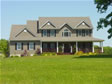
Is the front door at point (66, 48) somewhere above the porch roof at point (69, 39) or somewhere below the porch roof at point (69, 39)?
below

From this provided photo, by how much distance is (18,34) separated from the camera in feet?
196

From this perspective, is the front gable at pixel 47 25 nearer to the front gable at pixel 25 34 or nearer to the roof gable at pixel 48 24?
the roof gable at pixel 48 24

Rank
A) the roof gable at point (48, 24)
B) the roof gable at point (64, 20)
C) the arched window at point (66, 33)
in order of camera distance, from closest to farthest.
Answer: the roof gable at point (48, 24) < the arched window at point (66, 33) < the roof gable at point (64, 20)

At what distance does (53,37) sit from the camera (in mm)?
61031

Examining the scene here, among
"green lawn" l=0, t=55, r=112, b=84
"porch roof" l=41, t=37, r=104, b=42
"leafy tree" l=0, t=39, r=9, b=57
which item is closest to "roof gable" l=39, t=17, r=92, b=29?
"porch roof" l=41, t=37, r=104, b=42

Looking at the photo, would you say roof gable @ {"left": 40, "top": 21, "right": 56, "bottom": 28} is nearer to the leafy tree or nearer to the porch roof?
the porch roof

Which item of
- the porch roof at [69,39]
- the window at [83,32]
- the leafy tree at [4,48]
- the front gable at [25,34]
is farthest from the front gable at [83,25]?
the leafy tree at [4,48]

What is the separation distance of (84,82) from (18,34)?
48.9m

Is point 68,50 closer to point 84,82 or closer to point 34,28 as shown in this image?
point 34,28

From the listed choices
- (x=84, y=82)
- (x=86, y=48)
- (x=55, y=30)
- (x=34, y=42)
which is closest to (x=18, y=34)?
(x=34, y=42)

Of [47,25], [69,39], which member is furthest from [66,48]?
[47,25]

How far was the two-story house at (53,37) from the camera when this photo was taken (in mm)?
58719

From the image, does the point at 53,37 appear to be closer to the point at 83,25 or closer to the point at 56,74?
the point at 83,25

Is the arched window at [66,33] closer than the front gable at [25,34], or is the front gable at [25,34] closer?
the front gable at [25,34]
